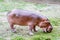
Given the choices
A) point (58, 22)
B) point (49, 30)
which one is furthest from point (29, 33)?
point (58, 22)

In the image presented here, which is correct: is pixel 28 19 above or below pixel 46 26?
above

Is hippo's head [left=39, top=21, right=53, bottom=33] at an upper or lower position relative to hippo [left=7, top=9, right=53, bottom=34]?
lower

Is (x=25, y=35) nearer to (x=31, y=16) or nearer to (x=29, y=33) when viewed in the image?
(x=29, y=33)

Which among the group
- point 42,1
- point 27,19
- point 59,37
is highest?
point 42,1

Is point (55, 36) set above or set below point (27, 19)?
below

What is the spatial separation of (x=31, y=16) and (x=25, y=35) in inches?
19.4

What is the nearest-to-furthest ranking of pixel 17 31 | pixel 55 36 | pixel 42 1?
pixel 55 36 < pixel 17 31 < pixel 42 1

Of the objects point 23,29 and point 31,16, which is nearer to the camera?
point 31,16

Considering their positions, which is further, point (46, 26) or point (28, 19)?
point (46, 26)

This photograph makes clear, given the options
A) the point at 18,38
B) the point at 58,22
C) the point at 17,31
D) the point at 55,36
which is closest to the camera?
the point at 18,38

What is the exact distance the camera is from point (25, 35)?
18.2 feet

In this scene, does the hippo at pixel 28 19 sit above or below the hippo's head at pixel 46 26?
above

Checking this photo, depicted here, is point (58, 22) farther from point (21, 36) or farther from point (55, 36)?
point (21, 36)

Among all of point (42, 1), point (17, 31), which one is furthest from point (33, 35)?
point (42, 1)
